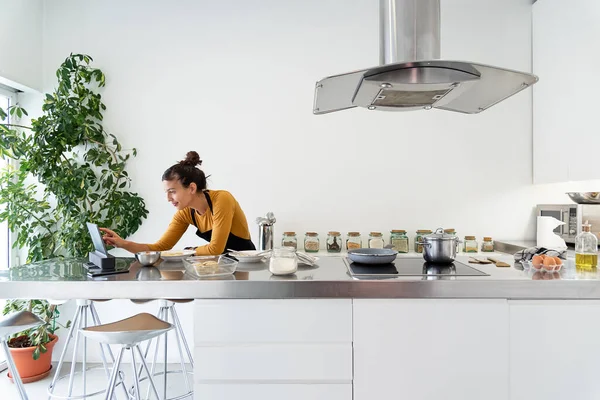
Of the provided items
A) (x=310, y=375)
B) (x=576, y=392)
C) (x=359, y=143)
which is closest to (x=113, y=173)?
(x=359, y=143)

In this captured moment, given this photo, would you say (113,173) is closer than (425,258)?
No

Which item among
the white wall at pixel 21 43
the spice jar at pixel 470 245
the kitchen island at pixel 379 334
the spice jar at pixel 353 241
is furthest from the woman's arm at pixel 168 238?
the spice jar at pixel 470 245

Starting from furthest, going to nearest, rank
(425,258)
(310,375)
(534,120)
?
(534,120) < (425,258) < (310,375)

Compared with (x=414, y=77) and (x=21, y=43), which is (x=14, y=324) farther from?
(x=21, y=43)

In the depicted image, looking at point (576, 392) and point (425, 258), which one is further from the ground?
point (425, 258)

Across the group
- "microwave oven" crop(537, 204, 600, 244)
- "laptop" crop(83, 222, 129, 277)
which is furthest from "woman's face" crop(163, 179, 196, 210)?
"microwave oven" crop(537, 204, 600, 244)

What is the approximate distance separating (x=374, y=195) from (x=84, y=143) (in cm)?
247

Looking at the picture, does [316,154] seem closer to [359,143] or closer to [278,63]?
[359,143]

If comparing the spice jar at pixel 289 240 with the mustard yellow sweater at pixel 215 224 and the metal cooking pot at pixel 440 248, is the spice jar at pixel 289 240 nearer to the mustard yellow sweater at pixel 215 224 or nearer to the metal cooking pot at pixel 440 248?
the mustard yellow sweater at pixel 215 224

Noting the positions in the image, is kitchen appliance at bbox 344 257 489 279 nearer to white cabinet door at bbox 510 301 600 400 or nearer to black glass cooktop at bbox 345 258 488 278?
black glass cooktop at bbox 345 258 488 278

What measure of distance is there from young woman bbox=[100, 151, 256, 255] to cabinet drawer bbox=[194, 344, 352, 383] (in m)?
0.71

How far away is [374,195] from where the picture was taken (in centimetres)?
358

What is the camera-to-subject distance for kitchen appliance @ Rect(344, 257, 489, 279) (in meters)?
1.89

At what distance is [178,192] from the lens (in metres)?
2.57
